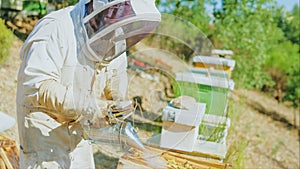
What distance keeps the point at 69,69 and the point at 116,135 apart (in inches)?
11.2

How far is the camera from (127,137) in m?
1.47

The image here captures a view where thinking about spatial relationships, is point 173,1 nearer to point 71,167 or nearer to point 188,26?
point 188,26

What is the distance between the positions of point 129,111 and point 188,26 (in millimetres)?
665

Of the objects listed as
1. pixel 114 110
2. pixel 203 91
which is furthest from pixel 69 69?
pixel 203 91

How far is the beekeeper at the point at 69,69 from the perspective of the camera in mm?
1339

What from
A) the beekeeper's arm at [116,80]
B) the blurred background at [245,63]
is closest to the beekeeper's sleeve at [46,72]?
the beekeeper's arm at [116,80]

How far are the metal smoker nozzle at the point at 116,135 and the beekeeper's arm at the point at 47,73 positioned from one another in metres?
0.11

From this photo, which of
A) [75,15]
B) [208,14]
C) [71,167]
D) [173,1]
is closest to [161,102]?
[71,167]

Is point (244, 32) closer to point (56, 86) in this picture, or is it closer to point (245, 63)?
point (245, 63)

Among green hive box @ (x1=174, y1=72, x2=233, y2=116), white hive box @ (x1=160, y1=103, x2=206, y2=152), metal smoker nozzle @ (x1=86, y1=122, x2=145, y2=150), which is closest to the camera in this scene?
metal smoker nozzle @ (x1=86, y1=122, x2=145, y2=150)

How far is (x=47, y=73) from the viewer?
4.47ft

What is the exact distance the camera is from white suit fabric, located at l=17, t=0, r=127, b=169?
134 centimetres

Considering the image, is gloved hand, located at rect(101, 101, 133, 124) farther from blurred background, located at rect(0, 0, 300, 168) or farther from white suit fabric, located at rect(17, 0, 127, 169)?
blurred background, located at rect(0, 0, 300, 168)

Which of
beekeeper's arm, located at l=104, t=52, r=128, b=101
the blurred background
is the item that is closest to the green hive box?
beekeeper's arm, located at l=104, t=52, r=128, b=101
